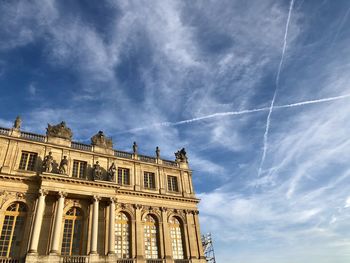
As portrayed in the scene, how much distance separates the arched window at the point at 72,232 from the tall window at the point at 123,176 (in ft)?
16.9

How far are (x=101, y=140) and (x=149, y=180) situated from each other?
6.56 m

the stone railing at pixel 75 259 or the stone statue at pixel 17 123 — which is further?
the stone statue at pixel 17 123

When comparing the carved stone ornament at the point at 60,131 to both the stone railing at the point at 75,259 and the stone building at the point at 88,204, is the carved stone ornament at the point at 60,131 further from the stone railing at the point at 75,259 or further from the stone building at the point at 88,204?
the stone railing at the point at 75,259

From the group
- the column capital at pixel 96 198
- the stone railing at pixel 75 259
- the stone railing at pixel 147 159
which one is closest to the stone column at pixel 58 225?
the stone railing at pixel 75 259

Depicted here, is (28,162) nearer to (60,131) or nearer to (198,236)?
(60,131)

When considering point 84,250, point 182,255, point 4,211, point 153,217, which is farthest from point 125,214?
point 4,211

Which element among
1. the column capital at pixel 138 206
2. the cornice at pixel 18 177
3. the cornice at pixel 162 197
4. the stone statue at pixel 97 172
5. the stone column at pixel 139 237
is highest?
the stone statue at pixel 97 172

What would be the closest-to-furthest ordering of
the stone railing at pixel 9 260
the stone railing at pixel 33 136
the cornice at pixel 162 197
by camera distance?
the stone railing at pixel 9 260 < the stone railing at pixel 33 136 < the cornice at pixel 162 197

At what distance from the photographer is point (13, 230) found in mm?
20734

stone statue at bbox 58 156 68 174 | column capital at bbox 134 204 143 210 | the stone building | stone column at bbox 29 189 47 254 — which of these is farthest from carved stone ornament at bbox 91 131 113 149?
stone column at bbox 29 189 47 254

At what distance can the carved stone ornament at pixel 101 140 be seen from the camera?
2818 cm

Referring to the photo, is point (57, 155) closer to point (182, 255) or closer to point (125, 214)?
point (125, 214)

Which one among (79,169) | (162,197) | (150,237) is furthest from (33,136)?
(150,237)

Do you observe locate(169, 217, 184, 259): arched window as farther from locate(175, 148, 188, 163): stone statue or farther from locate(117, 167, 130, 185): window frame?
locate(175, 148, 188, 163): stone statue
